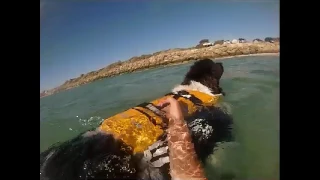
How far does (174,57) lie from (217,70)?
0.18 m

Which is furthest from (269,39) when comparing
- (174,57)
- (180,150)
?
(180,150)

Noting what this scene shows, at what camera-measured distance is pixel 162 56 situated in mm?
1625

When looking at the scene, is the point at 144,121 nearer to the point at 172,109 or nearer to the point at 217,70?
the point at 172,109

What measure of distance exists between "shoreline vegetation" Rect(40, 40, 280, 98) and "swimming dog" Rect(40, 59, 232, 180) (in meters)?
0.04

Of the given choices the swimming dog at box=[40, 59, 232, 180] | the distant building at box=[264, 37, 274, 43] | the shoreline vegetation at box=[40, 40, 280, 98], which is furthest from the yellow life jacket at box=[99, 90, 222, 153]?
the distant building at box=[264, 37, 274, 43]

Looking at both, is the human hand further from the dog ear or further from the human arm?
the dog ear

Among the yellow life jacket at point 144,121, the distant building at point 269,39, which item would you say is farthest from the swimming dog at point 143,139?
the distant building at point 269,39

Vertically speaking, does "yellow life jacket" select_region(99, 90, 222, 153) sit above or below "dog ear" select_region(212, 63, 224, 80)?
below

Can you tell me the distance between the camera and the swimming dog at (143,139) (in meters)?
1.52

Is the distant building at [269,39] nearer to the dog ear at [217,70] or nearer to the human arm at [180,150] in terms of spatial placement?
the dog ear at [217,70]

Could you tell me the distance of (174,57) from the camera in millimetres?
1615

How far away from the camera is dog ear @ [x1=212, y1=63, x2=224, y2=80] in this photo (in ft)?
5.27

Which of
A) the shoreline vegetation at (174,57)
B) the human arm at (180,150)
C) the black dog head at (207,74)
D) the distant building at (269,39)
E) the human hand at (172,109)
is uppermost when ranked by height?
the distant building at (269,39)

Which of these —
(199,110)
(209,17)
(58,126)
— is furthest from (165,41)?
(58,126)
